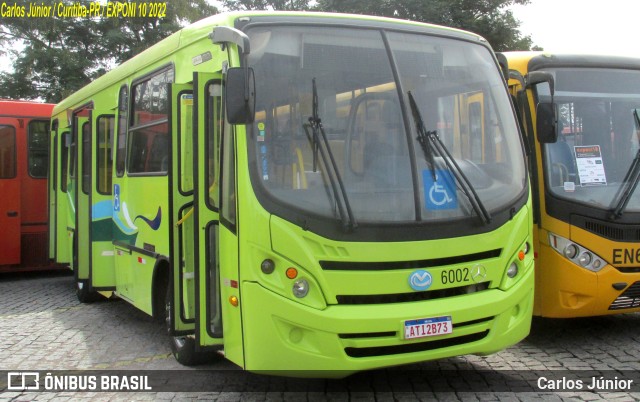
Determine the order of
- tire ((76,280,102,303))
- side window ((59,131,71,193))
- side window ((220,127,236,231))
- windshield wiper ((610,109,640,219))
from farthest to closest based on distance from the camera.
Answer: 1. side window ((59,131,71,193))
2. tire ((76,280,102,303))
3. windshield wiper ((610,109,640,219))
4. side window ((220,127,236,231))

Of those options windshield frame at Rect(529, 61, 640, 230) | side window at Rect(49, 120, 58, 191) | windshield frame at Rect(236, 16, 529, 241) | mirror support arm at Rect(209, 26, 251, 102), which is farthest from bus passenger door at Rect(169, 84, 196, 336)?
→ side window at Rect(49, 120, 58, 191)

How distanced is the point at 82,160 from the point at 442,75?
560cm

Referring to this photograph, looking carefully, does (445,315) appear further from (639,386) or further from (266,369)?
(639,386)

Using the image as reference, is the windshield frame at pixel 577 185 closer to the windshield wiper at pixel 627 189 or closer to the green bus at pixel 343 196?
the windshield wiper at pixel 627 189

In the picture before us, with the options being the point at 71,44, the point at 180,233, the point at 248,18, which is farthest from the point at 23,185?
the point at 71,44

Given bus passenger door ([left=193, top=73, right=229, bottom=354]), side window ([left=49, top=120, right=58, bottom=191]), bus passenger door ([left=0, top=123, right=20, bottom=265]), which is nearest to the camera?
bus passenger door ([left=193, top=73, right=229, bottom=354])

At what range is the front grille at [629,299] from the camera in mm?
6543

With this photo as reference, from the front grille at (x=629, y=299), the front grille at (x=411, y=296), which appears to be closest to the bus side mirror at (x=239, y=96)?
the front grille at (x=411, y=296)

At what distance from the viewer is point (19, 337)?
7.76m

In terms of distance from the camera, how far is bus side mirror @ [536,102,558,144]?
625 cm

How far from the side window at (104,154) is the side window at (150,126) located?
836 millimetres

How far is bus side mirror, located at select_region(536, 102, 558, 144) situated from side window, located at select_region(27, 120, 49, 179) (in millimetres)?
9362

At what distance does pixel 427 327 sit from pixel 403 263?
46 centimetres

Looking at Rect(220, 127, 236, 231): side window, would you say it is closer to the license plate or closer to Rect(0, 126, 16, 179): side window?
the license plate
